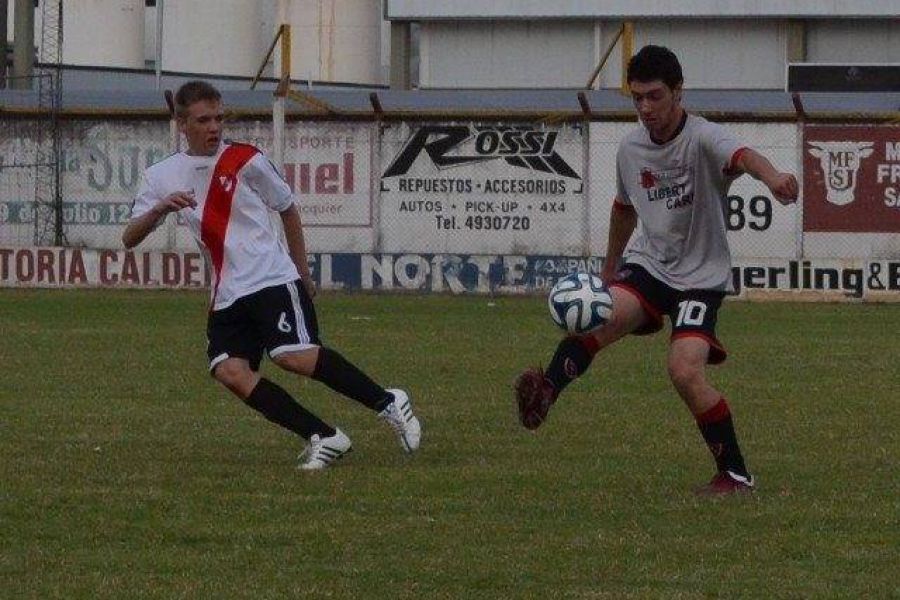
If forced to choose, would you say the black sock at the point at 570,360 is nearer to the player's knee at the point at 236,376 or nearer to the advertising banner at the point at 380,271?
the player's knee at the point at 236,376

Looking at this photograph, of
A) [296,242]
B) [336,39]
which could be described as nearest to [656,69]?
[296,242]

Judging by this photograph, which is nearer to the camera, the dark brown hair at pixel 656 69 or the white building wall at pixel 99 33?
the dark brown hair at pixel 656 69

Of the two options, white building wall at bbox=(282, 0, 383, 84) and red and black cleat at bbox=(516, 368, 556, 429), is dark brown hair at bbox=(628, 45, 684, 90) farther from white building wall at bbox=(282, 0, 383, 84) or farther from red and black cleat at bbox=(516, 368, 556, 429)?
white building wall at bbox=(282, 0, 383, 84)

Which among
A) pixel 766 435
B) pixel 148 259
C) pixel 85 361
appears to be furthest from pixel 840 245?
pixel 766 435

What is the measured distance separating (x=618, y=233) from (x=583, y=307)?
511 mm

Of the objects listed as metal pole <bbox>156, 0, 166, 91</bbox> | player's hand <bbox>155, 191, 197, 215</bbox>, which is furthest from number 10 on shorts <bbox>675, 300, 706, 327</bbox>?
metal pole <bbox>156, 0, 166, 91</bbox>

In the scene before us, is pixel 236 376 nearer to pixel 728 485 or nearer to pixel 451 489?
pixel 451 489

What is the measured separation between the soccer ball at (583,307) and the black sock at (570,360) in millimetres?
62

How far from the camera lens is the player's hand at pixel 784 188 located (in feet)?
25.1

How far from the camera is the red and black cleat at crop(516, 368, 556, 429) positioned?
8.55 meters

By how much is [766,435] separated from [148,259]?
55.0ft

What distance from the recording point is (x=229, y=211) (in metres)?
9.38

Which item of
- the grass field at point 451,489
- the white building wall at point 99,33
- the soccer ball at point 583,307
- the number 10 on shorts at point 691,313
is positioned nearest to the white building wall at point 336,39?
the white building wall at point 99,33

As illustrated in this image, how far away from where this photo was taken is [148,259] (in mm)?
26703
